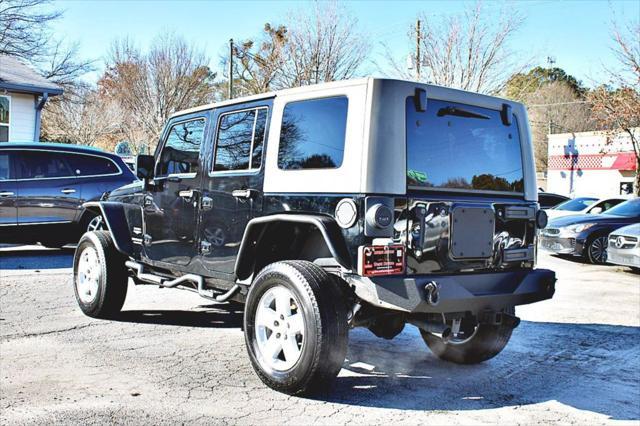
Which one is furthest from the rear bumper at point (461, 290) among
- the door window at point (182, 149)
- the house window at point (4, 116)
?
the house window at point (4, 116)

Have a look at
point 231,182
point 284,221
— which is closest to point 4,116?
point 231,182

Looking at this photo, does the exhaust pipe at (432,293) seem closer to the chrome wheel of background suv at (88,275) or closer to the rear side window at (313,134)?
the rear side window at (313,134)

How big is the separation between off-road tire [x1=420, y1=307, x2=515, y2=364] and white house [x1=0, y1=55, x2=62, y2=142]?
53.6 feet

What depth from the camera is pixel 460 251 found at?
174 inches

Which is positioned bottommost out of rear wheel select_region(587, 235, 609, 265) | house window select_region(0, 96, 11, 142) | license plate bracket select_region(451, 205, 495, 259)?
rear wheel select_region(587, 235, 609, 265)

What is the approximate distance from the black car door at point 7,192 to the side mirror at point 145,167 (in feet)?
16.6

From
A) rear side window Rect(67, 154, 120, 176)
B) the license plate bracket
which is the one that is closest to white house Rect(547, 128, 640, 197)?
rear side window Rect(67, 154, 120, 176)

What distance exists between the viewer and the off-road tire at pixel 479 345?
5203 millimetres

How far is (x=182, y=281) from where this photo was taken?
18.8ft

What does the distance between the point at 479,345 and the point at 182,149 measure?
10.1 ft

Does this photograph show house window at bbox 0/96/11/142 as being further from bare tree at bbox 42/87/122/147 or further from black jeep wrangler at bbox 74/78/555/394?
bare tree at bbox 42/87/122/147

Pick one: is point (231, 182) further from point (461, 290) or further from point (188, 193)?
point (461, 290)

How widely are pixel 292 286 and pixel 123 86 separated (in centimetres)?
3540

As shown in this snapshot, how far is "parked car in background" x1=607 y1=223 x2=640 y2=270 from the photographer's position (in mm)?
10930
